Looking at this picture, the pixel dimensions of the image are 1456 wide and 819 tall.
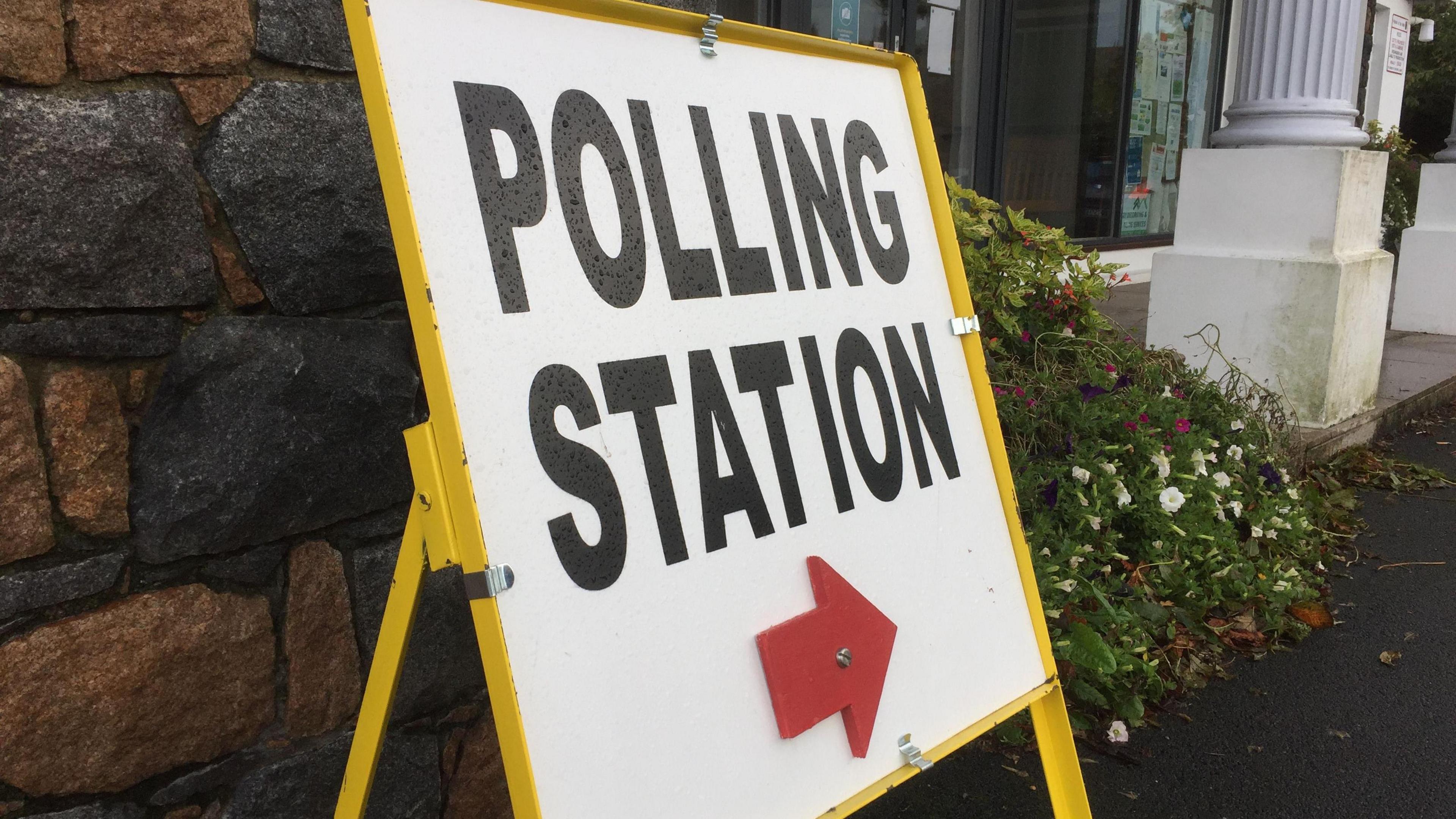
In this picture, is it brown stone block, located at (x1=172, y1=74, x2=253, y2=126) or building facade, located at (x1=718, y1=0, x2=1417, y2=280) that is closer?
brown stone block, located at (x1=172, y1=74, x2=253, y2=126)

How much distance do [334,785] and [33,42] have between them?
3.73 feet

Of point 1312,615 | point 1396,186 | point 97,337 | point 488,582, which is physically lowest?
point 1312,615

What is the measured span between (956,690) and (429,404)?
847mm

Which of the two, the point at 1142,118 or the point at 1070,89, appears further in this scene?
the point at 1142,118

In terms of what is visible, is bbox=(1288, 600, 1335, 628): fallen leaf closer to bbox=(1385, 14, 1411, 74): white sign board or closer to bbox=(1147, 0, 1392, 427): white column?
bbox=(1147, 0, 1392, 427): white column

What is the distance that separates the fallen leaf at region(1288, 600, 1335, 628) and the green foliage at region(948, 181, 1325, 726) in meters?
0.05

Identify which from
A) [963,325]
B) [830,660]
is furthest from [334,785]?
[963,325]

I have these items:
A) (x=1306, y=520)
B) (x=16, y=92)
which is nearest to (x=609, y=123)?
(x=16, y=92)

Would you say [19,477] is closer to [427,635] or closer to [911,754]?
[427,635]

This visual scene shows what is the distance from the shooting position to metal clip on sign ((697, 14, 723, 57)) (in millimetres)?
1369

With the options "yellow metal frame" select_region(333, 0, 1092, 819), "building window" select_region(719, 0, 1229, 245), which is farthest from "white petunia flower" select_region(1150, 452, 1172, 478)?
"building window" select_region(719, 0, 1229, 245)

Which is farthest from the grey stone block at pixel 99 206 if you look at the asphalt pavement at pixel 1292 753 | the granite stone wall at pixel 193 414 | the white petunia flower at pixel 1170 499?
the white petunia flower at pixel 1170 499

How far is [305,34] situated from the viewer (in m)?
1.59

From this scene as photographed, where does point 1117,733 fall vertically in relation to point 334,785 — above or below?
below
